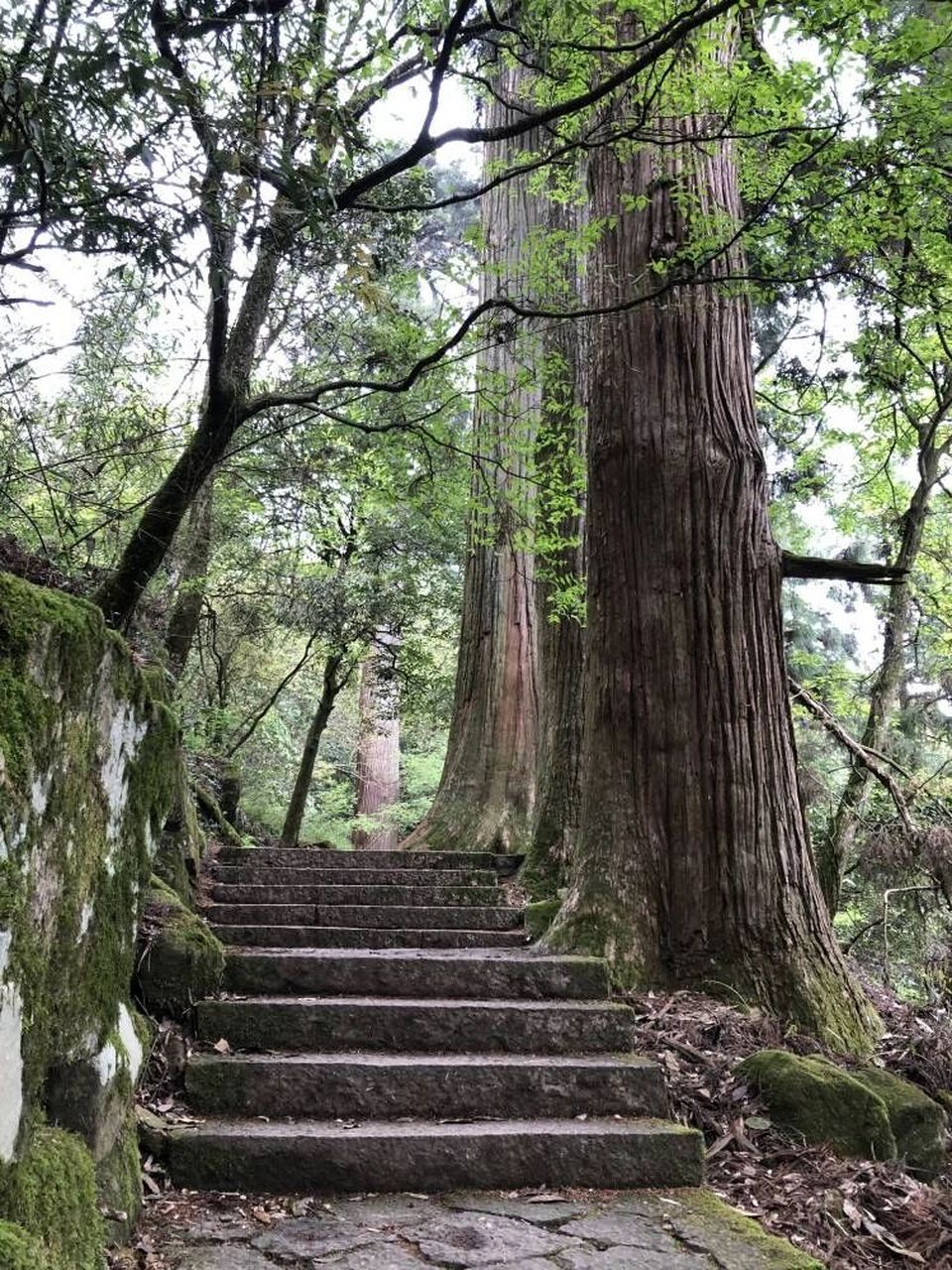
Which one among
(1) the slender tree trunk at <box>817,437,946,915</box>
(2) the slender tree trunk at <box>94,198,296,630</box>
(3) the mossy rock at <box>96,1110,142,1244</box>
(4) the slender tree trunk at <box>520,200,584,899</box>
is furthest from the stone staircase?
(1) the slender tree trunk at <box>817,437,946,915</box>

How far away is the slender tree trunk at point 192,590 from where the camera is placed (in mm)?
8312

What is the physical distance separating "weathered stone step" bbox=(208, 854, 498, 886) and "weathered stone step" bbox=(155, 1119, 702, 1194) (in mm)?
2670

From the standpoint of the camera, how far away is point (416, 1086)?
3.54 metres

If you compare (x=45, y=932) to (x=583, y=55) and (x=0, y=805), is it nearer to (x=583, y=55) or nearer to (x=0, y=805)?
(x=0, y=805)

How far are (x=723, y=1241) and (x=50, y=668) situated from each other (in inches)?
102

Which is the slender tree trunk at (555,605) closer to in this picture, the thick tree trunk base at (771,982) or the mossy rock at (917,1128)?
the thick tree trunk base at (771,982)

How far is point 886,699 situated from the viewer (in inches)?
349

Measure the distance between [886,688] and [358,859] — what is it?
5.43 meters

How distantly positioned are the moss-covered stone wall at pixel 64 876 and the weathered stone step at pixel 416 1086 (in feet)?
1.29

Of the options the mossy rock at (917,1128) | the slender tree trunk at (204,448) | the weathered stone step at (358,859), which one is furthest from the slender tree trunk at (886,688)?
the slender tree trunk at (204,448)

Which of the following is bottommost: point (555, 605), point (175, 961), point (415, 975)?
point (415, 975)

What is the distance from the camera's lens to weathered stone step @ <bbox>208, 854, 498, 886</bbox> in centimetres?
599

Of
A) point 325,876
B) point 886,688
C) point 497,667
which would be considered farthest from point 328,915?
point 886,688

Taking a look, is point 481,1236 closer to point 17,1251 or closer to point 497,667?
point 17,1251
